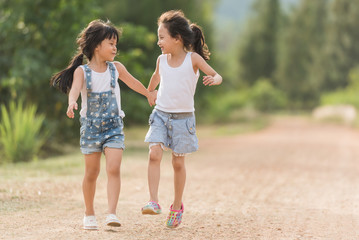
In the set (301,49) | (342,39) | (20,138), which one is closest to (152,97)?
(20,138)

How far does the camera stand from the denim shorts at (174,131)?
16.3 feet

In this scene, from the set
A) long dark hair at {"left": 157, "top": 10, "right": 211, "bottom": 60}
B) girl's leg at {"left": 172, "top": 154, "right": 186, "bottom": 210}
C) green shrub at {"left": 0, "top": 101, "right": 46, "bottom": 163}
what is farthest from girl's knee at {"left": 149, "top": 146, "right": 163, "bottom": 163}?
green shrub at {"left": 0, "top": 101, "right": 46, "bottom": 163}

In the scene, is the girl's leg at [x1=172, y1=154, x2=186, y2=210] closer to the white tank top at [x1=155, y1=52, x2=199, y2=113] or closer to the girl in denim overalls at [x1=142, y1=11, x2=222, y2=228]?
the girl in denim overalls at [x1=142, y1=11, x2=222, y2=228]

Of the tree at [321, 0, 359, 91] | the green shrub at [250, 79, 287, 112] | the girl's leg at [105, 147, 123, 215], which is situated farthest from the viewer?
the green shrub at [250, 79, 287, 112]

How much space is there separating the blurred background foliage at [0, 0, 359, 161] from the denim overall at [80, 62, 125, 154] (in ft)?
17.5

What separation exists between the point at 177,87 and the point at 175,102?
137 millimetres

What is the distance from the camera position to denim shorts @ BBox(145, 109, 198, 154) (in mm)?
4977

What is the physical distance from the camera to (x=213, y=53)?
992 inches

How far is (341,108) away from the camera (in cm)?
3316

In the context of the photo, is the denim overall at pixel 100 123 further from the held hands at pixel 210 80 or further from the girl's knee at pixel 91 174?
the held hands at pixel 210 80

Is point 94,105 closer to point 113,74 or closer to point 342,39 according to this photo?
point 113,74

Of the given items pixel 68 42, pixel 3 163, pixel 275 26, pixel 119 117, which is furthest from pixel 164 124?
pixel 275 26

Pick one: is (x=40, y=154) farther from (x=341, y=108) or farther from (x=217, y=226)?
(x=341, y=108)

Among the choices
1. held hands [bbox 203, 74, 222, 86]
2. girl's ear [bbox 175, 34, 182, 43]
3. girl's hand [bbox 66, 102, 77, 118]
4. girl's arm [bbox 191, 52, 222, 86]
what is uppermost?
girl's ear [bbox 175, 34, 182, 43]
